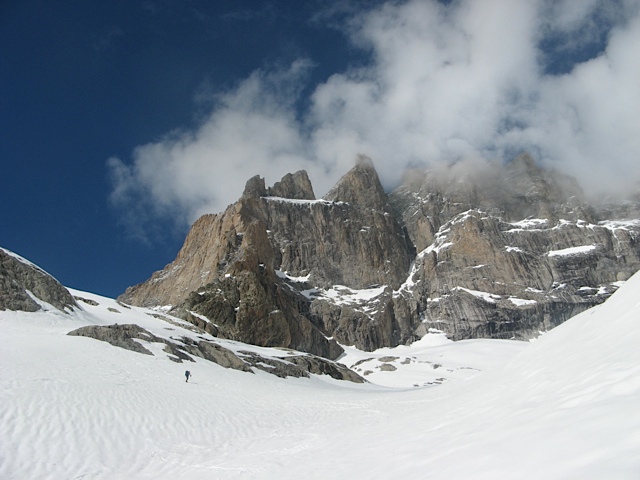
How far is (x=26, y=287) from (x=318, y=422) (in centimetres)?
3525

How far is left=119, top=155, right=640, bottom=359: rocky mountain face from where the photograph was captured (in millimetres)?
134875

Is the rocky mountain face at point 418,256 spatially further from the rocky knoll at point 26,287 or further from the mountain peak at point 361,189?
the rocky knoll at point 26,287

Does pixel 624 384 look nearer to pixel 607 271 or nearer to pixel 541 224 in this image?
pixel 607 271

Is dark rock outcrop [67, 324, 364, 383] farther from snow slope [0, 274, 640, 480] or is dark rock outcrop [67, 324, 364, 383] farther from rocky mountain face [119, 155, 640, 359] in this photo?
rocky mountain face [119, 155, 640, 359]

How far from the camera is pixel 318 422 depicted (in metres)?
18.5

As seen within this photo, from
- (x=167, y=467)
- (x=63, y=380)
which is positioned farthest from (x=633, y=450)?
(x=63, y=380)

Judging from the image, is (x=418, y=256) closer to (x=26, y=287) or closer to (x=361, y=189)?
(x=361, y=189)

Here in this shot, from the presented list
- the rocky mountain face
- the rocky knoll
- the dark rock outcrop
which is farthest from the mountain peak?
the rocky knoll

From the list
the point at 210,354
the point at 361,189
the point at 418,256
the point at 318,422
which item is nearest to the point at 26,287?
the point at 210,354

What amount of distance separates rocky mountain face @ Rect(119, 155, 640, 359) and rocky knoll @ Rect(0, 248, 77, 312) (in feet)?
200

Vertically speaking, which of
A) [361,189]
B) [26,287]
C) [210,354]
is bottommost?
[210,354]

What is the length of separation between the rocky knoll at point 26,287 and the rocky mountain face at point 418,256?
6101 centimetres

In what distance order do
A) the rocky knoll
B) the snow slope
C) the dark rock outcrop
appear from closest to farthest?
1. the snow slope
2. the dark rock outcrop
3. the rocky knoll

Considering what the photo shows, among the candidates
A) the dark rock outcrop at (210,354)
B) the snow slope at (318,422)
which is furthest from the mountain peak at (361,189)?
the snow slope at (318,422)
